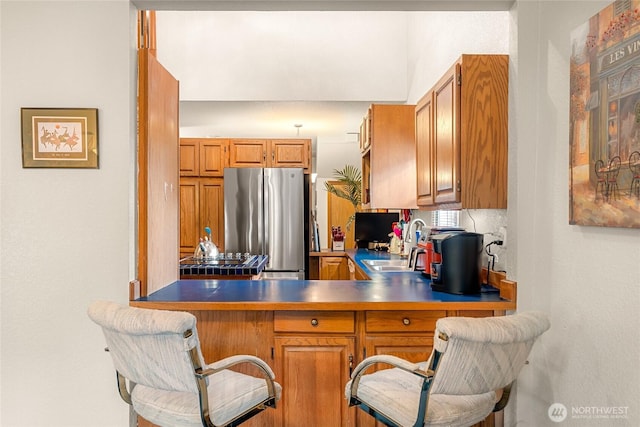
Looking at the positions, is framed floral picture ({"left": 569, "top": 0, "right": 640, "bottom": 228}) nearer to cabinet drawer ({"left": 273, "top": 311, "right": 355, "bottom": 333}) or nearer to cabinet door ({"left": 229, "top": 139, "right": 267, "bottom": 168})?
cabinet drawer ({"left": 273, "top": 311, "right": 355, "bottom": 333})

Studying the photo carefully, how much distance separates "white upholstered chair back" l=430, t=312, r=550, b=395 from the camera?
129 centimetres

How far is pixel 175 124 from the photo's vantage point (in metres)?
2.68

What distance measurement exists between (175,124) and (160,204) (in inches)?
23.7

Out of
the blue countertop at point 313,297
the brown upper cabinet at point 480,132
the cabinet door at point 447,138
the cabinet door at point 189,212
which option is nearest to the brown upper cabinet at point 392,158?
the cabinet door at point 447,138

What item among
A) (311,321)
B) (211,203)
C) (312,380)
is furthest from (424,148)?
(211,203)

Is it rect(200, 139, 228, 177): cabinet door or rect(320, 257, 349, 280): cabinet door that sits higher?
rect(200, 139, 228, 177): cabinet door

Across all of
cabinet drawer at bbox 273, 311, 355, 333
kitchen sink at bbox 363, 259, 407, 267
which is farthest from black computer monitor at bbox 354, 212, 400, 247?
cabinet drawer at bbox 273, 311, 355, 333

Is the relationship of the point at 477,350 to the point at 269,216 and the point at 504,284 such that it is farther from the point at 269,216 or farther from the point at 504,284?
the point at 269,216

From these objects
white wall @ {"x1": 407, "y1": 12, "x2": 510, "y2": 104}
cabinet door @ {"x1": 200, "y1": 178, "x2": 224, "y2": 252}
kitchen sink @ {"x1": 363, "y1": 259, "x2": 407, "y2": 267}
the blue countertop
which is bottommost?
kitchen sink @ {"x1": 363, "y1": 259, "x2": 407, "y2": 267}

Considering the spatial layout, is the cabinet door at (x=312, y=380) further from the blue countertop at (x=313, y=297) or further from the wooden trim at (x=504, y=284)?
the wooden trim at (x=504, y=284)

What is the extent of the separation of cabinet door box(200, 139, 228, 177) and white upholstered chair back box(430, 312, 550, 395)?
4.69 meters

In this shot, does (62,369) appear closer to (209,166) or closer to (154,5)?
(154,5)

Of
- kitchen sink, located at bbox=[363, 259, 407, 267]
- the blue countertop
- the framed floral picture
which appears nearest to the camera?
the framed floral picture

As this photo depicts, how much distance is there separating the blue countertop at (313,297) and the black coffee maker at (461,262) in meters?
0.06
